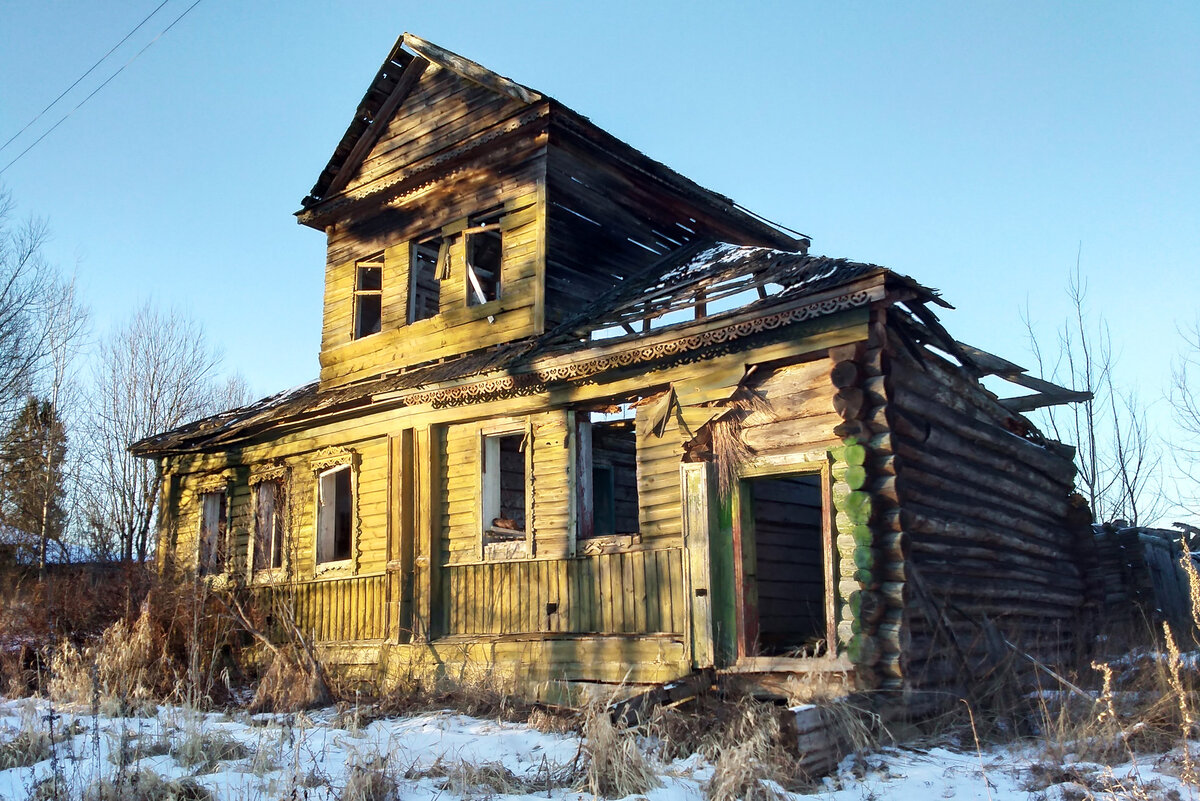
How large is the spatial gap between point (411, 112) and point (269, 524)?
6.83 metres

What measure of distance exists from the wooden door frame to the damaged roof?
4.62 feet

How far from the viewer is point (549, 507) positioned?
37.2 feet

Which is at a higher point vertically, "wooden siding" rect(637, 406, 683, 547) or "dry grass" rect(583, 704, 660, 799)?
→ "wooden siding" rect(637, 406, 683, 547)

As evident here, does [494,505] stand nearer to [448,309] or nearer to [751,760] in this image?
[448,309]

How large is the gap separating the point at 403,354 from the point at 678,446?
18.7ft

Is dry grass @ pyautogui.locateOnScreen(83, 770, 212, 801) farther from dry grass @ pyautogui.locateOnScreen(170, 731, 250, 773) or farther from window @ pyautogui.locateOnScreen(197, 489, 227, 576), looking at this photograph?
window @ pyautogui.locateOnScreen(197, 489, 227, 576)

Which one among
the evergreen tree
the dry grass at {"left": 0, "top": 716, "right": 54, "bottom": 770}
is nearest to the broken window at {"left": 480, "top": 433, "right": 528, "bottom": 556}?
the dry grass at {"left": 0, "top": 716, "right": 54, "bottom": 770}

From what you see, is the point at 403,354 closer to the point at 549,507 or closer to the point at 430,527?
the point at 430,527

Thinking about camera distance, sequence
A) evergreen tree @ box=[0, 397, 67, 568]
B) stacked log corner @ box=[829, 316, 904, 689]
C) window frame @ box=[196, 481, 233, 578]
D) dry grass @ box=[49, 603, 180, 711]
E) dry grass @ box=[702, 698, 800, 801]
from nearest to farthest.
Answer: dry grass @ box=[702, 698, 800, 801] < stacked log corner @ box=[829, 316, 904, 689] < dry grass @ box=[49, 603, 180, 711] < window frame @ box=[196, 481, 233, 578] < evergreen tree @ box=[0, 397, 67, 568]

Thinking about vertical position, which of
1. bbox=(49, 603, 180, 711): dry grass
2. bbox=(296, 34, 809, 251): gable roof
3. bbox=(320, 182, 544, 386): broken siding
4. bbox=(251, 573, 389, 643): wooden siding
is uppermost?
bbox=(296, 34, 809, 251): gable roof

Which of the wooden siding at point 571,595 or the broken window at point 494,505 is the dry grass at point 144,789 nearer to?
the wooden siding at point 571,595

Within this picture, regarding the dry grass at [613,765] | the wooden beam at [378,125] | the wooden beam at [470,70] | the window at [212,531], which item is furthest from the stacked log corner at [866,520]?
the window at [212,531]

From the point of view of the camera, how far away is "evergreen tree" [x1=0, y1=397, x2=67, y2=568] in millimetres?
27000

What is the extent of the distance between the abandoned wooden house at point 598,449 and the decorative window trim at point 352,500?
5 cm
